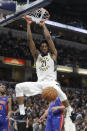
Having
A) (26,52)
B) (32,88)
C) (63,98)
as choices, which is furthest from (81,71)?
(32,88)

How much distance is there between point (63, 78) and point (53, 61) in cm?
2610

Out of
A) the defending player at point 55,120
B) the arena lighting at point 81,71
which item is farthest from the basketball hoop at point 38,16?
the arena lighting at point 81,71

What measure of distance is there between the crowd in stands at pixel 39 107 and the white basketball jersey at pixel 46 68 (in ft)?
9.71

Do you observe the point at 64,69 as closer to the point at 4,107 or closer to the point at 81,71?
the point at 81,71

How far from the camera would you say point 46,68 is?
6.89m

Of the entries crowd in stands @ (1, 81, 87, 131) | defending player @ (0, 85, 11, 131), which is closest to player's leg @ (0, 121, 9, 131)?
defending player @ (0, 85, 11, 131)

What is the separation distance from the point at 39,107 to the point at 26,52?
891cm

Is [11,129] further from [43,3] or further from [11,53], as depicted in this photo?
[11,53]

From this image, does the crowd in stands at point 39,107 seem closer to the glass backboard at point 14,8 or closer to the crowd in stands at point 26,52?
the glass backboard at point 14,8

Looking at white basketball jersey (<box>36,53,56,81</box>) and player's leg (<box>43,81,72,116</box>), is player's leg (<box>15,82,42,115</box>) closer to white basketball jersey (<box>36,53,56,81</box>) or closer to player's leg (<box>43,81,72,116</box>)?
player's leg (<box>43,81,72,116</box>)

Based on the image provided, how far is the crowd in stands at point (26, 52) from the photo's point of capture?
24.8 m

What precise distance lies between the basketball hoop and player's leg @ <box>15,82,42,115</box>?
1.70 m

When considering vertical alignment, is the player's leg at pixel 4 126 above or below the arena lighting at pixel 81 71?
above

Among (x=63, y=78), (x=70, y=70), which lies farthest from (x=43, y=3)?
(x=63, y=78)
